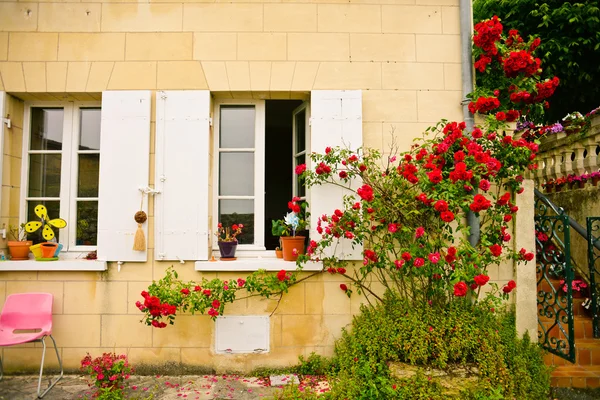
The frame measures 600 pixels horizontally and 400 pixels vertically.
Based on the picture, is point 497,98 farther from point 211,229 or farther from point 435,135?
point 211,229

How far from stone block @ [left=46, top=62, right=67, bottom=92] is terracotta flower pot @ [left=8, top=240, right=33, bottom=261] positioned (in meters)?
1.47

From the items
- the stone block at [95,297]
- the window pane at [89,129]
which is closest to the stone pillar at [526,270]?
the stone block at [95,297]

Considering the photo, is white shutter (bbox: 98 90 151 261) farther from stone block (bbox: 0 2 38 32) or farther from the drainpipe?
the drainpipe

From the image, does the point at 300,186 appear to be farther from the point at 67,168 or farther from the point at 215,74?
the point at 67,168

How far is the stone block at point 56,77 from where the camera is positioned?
3445 mm

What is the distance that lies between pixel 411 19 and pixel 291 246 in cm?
248

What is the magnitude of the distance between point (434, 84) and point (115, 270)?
3.49 meters

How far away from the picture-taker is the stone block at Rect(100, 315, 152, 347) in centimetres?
331

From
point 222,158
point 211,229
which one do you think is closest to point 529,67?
point 222,158

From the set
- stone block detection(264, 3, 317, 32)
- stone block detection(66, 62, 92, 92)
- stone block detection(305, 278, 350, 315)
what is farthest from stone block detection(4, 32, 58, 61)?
stone block detection(305, 278, 350, 315)

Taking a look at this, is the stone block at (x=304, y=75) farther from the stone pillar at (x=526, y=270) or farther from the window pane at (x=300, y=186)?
the stone pillar at (x=526, y=270)

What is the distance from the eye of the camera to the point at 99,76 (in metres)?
3.46

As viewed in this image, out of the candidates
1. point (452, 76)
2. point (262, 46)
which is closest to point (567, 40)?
point (452, 76)

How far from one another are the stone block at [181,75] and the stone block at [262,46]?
424mm
